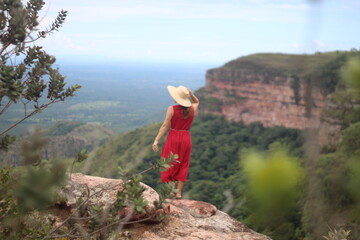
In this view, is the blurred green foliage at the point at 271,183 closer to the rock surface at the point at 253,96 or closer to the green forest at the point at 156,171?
the green forest at the point at 156,171

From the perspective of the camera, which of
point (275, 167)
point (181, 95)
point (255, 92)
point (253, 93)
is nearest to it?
point (275, 167)

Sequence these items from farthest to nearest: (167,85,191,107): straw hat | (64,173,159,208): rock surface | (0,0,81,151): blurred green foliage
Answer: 1. (167,85,191,107): straw hat
2. (64,173,159,208): rock surface
3. (0,0,81,151): blurred green foliage

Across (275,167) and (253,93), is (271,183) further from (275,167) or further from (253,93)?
(253,93)

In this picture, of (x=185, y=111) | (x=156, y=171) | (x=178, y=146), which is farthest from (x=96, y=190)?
(x=185, y=111)

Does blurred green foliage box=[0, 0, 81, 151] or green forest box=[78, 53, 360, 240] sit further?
blurred green foliage box=[0, 0, 81, 151]

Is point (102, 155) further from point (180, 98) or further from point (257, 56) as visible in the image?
point (180, 98)

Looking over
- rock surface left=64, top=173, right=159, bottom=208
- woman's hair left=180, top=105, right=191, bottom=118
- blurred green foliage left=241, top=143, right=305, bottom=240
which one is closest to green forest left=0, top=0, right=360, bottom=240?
blurred green foliage left=241, top=143, right=305, bottom=240

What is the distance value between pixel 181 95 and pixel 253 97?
46635 mm

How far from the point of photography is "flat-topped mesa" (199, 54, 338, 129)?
155ft

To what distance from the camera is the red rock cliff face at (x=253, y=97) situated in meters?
47.1

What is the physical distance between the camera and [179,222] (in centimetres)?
495

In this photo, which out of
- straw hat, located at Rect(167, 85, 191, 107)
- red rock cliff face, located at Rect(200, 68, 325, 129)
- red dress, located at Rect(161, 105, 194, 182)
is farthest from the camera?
red rock cliff face, located at Rect(200, 68, 325, 129)

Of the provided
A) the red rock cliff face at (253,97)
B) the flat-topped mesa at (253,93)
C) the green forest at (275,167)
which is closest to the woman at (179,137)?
the green forest at (275,167)

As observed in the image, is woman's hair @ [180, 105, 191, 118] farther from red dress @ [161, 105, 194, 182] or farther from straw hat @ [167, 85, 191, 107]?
straw hat @ [167, 85, 191, 107]
